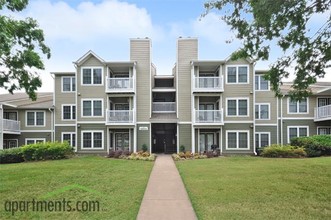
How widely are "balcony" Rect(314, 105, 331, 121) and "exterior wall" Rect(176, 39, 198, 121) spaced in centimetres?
1217

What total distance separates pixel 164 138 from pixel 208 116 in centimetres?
584

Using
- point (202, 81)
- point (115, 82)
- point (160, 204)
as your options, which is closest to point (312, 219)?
point (160, 204)

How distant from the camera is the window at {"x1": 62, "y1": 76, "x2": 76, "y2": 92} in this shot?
28094 mm

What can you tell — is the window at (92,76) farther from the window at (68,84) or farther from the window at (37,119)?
the window at (37,119)

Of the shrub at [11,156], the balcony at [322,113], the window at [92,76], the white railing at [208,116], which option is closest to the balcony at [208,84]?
the white railing at [208,116]

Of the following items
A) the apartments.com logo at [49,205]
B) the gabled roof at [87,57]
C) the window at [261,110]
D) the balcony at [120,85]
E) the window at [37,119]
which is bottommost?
the apartments.com logo at [49,205]

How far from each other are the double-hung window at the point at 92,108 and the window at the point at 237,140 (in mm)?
12037

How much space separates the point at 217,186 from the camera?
10.7 m

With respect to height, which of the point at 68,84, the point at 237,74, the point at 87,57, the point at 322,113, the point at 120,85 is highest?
the point at 87,57

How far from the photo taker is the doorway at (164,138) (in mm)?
28453

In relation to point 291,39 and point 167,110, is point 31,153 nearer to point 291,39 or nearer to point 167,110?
point 167,110

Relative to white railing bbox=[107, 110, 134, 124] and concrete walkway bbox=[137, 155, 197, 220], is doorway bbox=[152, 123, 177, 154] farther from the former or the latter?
concrete walkway bbox=[137, 155, 197, 220]

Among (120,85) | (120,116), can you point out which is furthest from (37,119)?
(120,85)

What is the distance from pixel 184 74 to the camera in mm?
26625
